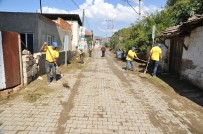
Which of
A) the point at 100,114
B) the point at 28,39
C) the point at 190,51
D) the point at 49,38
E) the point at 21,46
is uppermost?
the point at 49,38

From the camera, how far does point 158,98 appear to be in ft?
26.1

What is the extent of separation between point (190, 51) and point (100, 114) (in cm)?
623

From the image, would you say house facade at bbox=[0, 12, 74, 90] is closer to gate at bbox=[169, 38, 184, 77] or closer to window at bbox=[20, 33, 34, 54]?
window at bbox=[20, 33, 34, 54]

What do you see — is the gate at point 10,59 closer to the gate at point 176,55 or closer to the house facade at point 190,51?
the house facade at point 190,51

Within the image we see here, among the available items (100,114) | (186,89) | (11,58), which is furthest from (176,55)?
(11,58)

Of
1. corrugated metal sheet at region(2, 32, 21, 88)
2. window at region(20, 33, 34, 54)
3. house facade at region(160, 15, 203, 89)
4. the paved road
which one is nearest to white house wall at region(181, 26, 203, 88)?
house facade at region(160, 15, 203, 89)

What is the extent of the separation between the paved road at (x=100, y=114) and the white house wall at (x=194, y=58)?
73.0 inches

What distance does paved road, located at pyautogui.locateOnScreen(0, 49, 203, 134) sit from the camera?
498cm

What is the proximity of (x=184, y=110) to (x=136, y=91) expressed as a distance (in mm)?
Answer: 2536

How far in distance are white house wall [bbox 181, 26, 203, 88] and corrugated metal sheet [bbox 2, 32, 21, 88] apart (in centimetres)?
685

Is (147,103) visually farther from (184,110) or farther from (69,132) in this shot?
(69,132)

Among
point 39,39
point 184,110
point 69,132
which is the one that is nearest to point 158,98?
point 184,110

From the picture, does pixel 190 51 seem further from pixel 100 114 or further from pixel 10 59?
pixel 10 59

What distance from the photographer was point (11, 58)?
25.6ft
